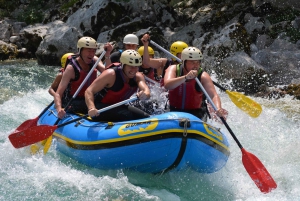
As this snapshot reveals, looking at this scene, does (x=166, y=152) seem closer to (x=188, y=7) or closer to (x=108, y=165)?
(x=108, y=165)

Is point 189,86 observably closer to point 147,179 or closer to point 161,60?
point 147,179

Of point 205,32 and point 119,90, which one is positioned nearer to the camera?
point 119,90

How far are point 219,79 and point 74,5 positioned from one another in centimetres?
782

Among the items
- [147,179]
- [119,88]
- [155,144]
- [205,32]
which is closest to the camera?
[155,144]

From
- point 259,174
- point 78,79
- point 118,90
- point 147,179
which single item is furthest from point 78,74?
point 259,174

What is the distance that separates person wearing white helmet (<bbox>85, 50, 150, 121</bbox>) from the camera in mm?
5405

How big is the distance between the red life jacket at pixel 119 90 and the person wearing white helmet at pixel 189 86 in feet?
1.50

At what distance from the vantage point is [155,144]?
16.0ft

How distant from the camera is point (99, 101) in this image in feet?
19.0

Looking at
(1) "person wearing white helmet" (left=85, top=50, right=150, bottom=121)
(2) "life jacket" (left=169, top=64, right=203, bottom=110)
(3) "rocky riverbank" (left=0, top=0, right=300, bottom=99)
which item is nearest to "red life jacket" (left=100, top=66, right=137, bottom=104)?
(1) "person wearing white helmet" (left=85, top=50, right=150, bottom=121)

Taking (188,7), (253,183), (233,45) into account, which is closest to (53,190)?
(253,183)

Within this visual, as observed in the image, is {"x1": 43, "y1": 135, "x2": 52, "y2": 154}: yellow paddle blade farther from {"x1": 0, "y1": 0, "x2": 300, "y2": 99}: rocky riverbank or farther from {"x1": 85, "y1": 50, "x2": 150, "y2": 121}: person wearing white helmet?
{"x1": 0, "y1": 0, "x2": 300, "y2": 99}: rocky riverbank

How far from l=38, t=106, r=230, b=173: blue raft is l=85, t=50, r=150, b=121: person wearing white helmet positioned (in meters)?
0.31

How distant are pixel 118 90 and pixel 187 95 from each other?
2.96 feet
